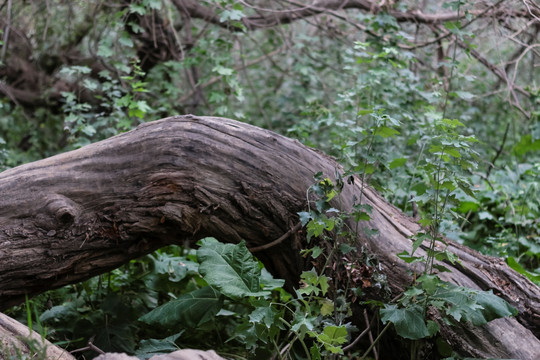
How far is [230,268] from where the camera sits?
2654 mm

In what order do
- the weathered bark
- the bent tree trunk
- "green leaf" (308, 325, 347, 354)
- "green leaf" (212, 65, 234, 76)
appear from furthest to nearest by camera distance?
"green leaf" (212, 65, 234, 76) → the bent tree trunk → "green leaf" (308, 325, 347, 354) → the weathered bark

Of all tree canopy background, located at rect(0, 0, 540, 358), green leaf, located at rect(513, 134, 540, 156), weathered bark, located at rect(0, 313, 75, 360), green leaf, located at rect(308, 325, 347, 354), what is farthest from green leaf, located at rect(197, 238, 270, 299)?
green leaf, located at rect(513, 134, 540, 156)

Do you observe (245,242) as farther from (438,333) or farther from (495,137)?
(495,137)

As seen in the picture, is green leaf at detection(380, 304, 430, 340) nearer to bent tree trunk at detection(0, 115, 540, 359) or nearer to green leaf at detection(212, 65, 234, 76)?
bent tree trunk at detection(0, 115, 540, 359)

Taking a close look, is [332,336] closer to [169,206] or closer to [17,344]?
[169,206]

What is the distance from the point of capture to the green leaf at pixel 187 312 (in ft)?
9.25

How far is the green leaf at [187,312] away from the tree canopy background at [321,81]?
1289 millimetres

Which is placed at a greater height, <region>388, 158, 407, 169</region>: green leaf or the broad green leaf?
<region>388, 158, 407, 169</region>: green leaf

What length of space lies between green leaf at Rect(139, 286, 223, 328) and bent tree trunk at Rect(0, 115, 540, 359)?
1.05ft

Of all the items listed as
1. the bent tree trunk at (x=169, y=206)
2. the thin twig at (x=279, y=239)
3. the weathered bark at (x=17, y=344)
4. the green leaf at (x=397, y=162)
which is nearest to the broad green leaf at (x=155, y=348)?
the weathered bark at (x=17, y=344)

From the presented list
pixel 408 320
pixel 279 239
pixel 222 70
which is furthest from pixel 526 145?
pixel 408 320

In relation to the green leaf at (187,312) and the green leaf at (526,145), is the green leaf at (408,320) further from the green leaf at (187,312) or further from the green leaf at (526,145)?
the green leaf at (526,145)

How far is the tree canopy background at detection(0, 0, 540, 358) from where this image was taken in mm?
4375

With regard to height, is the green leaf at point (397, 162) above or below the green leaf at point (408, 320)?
below
